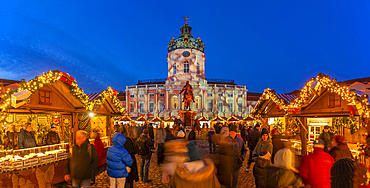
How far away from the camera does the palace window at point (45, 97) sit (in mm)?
7008

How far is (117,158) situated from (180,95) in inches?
1563

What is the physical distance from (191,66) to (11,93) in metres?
42.0

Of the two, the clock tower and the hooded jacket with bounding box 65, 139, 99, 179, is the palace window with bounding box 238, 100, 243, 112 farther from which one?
the hooded jacket with bounding box 65, 139, 99, 179

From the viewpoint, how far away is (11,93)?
553 cm

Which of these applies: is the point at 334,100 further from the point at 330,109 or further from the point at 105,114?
the point at 105,114

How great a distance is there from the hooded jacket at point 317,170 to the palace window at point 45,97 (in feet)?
25.7

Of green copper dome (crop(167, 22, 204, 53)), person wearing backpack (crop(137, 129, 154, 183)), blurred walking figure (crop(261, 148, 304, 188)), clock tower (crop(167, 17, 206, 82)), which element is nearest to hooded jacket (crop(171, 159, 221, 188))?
blurred walking figure (crop(261, 148, 304, 188))

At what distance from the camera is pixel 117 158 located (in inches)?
149

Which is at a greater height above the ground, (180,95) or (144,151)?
(180,95)

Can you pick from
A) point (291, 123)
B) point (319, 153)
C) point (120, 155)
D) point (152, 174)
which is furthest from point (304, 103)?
point (120, 155)

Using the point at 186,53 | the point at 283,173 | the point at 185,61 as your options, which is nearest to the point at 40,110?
the point at 283,173

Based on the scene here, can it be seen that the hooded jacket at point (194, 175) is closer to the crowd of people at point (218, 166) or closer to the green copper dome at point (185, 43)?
the crowd of people at point (218, 166)

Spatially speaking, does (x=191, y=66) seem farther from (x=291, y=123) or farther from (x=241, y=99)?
(x=291, y=123)

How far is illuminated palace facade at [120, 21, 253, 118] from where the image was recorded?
146ft
